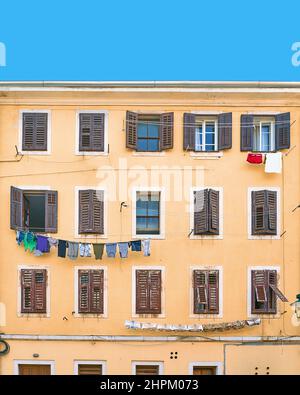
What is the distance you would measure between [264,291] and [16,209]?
9861 millimetres

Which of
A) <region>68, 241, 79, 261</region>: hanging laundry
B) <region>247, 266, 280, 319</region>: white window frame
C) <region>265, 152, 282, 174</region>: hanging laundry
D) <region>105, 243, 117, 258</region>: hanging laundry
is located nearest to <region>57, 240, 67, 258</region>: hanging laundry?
<region>68, 241, 79, 261</region>: hanging laundry

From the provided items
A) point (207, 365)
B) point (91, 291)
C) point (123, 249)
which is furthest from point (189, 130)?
point (207, 365)

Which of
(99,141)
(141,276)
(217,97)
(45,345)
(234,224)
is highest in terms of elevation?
(217,97)

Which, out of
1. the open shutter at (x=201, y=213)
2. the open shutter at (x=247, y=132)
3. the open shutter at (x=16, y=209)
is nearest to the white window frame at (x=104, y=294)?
the open shutter at (x=16, y=209)

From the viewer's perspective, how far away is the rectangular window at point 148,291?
90.8 feet

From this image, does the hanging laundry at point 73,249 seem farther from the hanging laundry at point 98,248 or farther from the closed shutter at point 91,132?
the closed shutter at point 91,132

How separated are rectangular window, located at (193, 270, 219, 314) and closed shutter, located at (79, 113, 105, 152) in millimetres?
6185

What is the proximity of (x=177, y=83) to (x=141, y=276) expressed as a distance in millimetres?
7505

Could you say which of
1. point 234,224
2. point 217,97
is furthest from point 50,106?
point 234,224

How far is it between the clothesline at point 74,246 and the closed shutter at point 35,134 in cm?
341

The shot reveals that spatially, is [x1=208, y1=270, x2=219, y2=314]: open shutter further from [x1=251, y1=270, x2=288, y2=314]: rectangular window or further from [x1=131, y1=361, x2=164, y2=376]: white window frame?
[x1=131, y1=361, x2=164, y2=376]: white window frame

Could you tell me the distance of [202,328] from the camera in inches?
1076
